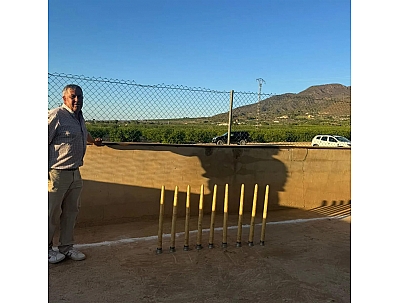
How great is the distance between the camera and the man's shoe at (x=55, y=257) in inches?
154

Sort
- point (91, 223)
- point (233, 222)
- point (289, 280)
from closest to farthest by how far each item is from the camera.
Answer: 1. point (289, 280)
2. point (91, 223)
3. point (233, 222)

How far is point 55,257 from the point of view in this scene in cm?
393

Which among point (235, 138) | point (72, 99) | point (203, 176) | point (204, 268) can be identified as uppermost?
point (72, 99)

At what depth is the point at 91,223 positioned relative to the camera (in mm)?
5453

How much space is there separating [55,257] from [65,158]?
1.09m

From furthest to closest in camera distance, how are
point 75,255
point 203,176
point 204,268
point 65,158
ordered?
point 203,176 < point 75,255 < point 204,268 < point 65,158

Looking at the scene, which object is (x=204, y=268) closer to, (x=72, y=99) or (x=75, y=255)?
(x=75, y=255)

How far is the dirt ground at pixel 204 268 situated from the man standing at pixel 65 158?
1.40ft

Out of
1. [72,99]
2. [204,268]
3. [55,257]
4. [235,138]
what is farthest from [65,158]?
[235,138]

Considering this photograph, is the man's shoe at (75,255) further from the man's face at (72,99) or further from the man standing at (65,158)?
the man's face at (72,99)
